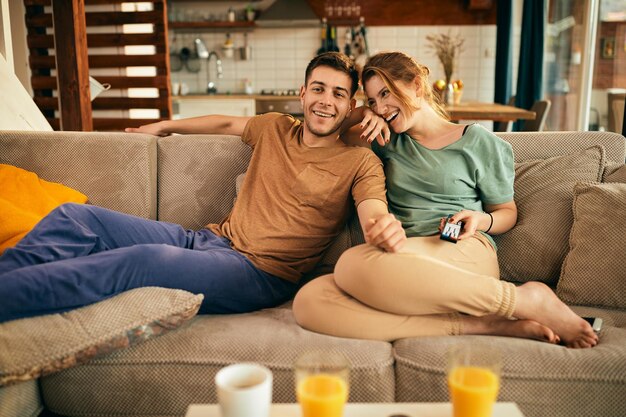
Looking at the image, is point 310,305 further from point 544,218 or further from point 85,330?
point 544,218

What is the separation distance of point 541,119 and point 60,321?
3748 millimetres

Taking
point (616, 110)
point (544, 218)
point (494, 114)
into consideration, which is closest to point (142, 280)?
point (544, 218)

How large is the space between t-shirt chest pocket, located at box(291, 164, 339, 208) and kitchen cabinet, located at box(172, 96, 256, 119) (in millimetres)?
4031

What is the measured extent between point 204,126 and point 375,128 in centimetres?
70

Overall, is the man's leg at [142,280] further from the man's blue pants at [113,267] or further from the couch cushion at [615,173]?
the couch cushion at [615,173]

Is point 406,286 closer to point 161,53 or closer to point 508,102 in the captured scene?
point 161,53

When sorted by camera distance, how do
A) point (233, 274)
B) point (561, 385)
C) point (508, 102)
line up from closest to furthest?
1. point (561, 385)
2. point (233, 274)
3. point (508, 102)

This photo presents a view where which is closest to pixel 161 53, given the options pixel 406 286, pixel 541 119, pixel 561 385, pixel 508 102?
pixel 541 119

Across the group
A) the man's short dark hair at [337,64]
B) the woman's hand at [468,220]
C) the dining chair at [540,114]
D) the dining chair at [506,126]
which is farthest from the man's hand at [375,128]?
the dining chair at [506,126]

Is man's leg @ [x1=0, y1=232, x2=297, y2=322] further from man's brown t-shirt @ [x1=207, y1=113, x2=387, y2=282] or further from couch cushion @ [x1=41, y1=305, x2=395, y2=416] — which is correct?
couch cushion @ [x1=41, y1=305, x2=395, y2=416]

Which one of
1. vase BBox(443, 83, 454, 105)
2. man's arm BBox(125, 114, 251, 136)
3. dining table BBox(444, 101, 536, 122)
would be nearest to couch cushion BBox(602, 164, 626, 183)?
man's arm BBox(125, 114, 251, 136)

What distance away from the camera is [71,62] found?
3160mm

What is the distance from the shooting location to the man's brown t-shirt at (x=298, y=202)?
1.74 m

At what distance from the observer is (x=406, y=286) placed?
1.40 meters
